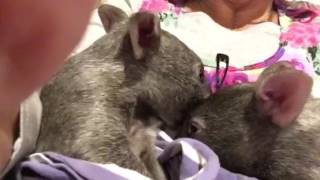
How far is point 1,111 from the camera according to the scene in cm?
56

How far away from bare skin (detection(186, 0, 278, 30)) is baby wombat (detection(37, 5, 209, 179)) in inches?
22.5

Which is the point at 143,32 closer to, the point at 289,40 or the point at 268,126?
the point at 268,126

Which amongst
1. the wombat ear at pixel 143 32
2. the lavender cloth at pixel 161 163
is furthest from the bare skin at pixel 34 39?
the wombat ear at pixel 143 32

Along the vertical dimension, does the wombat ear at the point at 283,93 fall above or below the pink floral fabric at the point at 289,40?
above

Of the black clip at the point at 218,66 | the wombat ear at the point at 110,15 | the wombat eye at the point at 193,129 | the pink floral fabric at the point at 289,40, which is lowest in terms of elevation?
the pink floral fabric at the point at 289,40

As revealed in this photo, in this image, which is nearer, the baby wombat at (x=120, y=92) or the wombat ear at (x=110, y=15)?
the baby wombat at (x=120, y=92)

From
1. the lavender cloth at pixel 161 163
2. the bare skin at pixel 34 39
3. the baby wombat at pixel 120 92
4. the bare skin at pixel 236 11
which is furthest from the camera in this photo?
the bare skin at pixel 236 11

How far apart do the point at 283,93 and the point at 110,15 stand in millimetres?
336

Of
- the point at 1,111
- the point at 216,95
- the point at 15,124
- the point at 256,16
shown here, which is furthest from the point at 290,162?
the point at 256,16

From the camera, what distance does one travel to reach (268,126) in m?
1.13

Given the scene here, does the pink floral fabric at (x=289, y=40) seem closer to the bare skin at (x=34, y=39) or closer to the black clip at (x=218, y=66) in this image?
the black clip at (x=218, y=66)

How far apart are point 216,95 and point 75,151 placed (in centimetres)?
31

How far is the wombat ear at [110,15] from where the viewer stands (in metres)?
1.23

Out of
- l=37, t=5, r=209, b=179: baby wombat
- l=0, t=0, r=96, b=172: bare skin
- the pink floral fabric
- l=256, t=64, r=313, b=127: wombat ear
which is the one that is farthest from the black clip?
l=0, t=0, r=96, b=172: bare skin
